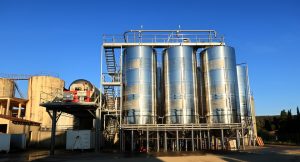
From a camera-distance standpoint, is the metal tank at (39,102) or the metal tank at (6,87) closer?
the metal tank at (39,102)

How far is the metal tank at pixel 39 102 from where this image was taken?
168 feet

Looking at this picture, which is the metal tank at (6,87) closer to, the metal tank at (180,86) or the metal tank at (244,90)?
the metal tank at (180,86)

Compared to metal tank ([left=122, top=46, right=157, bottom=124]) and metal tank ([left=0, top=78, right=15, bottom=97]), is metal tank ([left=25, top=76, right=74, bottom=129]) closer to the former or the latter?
metal tank ([left=0, top=78, right=15, bottom=97])

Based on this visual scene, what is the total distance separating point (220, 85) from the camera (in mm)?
33281

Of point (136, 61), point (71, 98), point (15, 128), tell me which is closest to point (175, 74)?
point (136, 61)

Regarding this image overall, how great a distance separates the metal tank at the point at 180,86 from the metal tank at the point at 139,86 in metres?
1.66

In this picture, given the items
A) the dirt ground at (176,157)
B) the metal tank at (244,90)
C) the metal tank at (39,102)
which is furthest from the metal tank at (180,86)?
the metal tank at (39,102)

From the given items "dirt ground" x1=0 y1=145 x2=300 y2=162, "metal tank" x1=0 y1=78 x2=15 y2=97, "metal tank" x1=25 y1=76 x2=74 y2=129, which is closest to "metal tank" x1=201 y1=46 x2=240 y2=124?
"dirt ground" x1=0 y1=145 x2=300 y2=162

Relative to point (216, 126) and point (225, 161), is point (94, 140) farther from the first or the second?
point (225, 161)

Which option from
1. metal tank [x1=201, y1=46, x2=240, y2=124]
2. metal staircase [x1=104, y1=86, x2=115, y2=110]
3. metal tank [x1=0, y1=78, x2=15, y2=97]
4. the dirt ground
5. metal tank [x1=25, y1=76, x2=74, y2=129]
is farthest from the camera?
metal tank [x1=0, y1=78, x2=15, y2=97]

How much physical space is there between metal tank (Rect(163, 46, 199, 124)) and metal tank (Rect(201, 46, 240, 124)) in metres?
1.51

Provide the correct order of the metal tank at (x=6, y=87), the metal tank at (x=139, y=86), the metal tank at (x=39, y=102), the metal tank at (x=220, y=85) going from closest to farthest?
the metal tank at (x=139, y=86)
the metal tank at (x=220, y=85)
the metal tank at (x=39, y=102)
the metal tank at (x=6, y=87)

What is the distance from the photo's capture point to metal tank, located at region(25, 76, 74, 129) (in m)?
51.1

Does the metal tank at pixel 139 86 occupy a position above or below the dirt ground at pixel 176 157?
above
